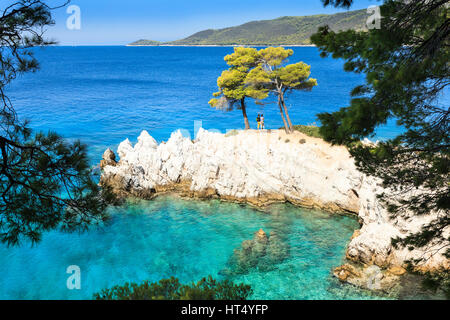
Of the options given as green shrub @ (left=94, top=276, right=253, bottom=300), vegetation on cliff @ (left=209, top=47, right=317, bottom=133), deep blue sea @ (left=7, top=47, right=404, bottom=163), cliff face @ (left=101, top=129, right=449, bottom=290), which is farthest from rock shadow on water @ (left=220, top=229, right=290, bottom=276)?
deep blue sea @ (left=7, top=47, right=404, bottom=163)

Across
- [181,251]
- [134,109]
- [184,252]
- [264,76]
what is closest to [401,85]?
[184,252]

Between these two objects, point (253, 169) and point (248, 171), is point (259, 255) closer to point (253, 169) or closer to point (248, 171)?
point (248, 171)

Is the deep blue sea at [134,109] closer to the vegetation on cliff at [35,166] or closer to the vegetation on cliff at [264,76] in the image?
the vegetation on cliff at [264,76]

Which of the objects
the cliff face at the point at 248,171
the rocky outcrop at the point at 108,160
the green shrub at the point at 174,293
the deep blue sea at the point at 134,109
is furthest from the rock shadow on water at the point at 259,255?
the rocky outcrop at the point at 108,160

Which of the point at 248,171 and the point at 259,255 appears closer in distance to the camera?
the point at 259,255

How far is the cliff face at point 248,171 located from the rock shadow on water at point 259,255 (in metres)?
4.96

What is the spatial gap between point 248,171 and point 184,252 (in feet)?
29.4

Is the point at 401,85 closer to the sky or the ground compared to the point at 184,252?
closer to the sky

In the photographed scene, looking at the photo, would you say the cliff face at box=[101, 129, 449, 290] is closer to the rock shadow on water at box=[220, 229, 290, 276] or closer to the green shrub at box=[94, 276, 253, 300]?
the rock shadow on water at box=[220, 229, 290, 276]

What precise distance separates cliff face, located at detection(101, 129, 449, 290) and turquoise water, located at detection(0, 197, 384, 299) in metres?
Result: 1.32

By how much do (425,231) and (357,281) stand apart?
722 cm

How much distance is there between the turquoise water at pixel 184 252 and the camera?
14.0 m

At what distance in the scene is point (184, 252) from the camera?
16.9 meters

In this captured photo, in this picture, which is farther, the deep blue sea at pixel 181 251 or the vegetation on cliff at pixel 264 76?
the vegetation on cliff at pixel 264 76
